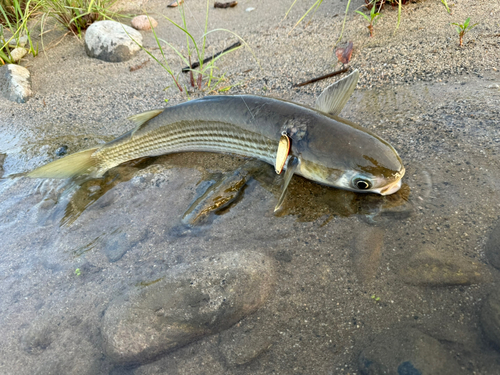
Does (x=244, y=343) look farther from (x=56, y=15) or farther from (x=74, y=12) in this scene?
(x=56, y=15)

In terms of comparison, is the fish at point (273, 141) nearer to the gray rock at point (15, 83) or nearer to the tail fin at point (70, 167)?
the tail fin at point (70, 167)

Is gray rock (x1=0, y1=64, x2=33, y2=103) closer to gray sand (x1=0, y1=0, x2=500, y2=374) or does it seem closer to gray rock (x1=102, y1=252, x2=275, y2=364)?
gray sand (x1=0, y1=0, x2=500, y2=374)

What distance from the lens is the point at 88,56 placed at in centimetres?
587

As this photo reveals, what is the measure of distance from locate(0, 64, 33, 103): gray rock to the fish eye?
5.07m

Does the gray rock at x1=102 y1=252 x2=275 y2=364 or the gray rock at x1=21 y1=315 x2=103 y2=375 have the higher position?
the gray rock at x1=102 y1=252 x2=275 y2=364

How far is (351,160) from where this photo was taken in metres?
2.40

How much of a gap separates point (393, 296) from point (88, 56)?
5.96 m

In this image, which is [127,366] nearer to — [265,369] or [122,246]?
[265,369]

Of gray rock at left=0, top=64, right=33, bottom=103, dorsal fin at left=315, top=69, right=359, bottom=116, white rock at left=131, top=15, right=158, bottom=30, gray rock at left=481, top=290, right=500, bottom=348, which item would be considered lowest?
gray rock at left=0, top=64, right=33, bottom=103

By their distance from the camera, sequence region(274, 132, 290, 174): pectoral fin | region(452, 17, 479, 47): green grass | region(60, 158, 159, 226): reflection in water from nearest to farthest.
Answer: region(274, 132, 290, 174): pectoral fin
region(60, 158, 159, 226): reflection in water
region(452, 17, 479, 47): green grass

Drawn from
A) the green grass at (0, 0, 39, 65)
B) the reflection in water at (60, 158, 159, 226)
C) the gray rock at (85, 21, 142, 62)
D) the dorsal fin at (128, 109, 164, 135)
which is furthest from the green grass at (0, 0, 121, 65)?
the reflection in water at (60, 158, 159, 226)

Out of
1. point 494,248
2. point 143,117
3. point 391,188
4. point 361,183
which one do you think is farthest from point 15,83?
point 494,248

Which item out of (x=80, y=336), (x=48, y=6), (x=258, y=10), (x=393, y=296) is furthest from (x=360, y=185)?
(x=48, y=6)

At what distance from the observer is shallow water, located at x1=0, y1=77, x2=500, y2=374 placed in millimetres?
1796
